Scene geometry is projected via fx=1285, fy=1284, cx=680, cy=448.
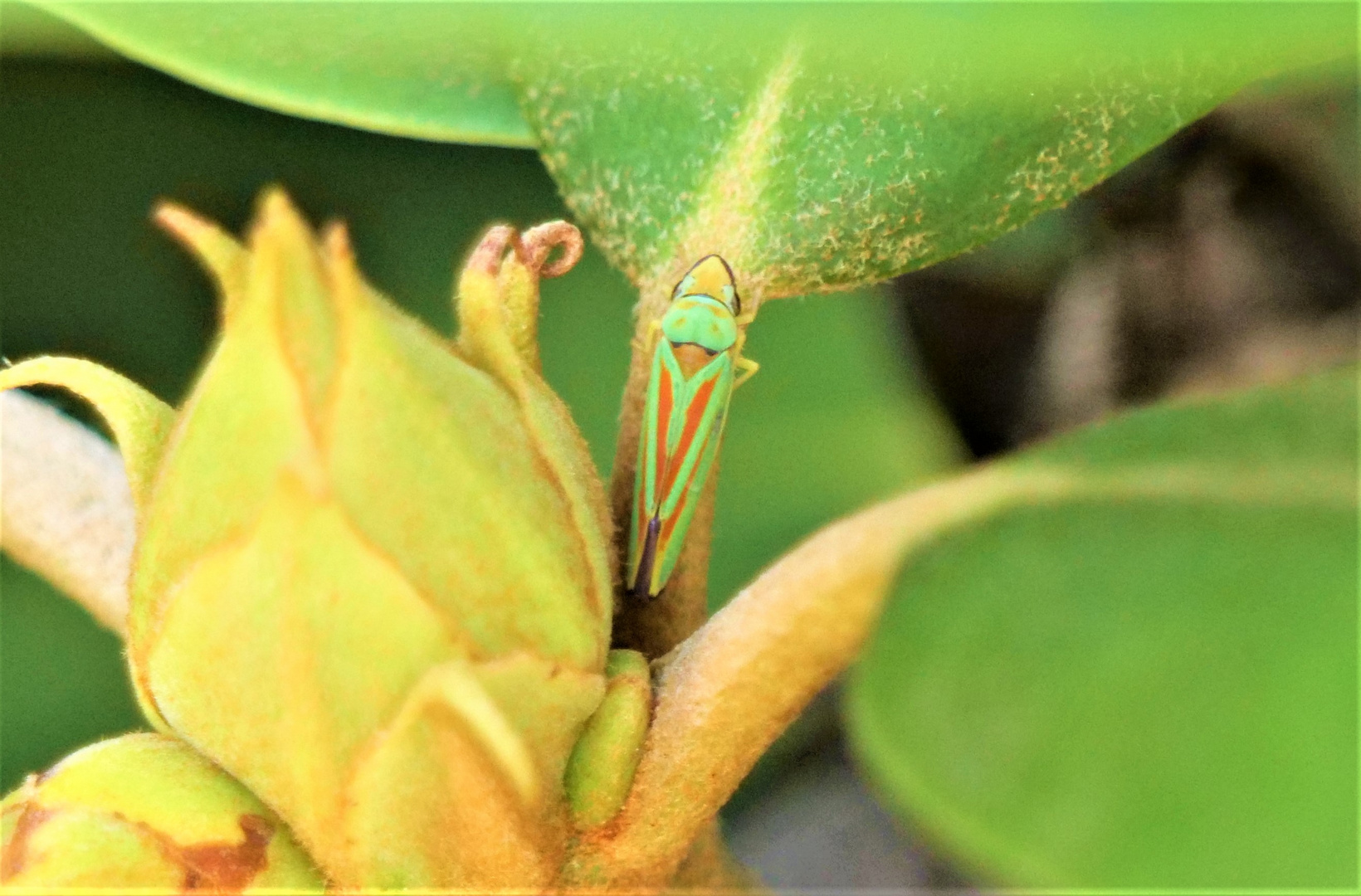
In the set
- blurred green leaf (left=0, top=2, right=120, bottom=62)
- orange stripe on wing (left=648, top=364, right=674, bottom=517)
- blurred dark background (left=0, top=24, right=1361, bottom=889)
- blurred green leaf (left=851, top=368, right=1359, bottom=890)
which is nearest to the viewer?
blurred green leaf (left=851, top=368, right=1359, bottom=890)

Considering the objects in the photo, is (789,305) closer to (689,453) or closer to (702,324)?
(702,324)

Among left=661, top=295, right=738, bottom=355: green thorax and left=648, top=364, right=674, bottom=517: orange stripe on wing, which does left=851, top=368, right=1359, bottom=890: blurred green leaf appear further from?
left=661, top=295, right=738, bottom=355: green thorax

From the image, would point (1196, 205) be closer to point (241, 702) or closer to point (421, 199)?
point (421, 199)

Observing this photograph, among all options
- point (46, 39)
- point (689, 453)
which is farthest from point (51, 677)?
point (689, 453)

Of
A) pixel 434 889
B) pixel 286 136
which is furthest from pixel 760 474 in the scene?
pixel 434 889

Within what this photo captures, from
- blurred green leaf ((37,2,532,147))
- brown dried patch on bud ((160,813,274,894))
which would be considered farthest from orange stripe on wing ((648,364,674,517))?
brown dried patch on bud ((160,813,274,894))
